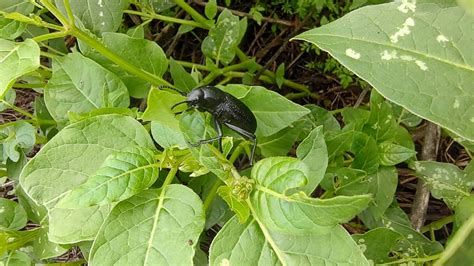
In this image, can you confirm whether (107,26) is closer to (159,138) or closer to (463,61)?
(159,138)

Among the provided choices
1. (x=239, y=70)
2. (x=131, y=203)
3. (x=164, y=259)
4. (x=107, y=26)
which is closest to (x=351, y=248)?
(x=164, y=259)

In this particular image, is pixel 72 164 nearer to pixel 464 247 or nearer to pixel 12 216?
pixel 12 216

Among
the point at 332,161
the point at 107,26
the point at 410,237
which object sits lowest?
the point at 410,237

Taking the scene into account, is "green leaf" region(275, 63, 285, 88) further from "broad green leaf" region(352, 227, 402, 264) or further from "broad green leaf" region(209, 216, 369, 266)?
"broad green leaf" region(209, 216, 369, 266)

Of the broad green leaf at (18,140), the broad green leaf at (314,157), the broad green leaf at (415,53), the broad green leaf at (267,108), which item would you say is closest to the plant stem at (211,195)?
the broad green leaf at (267,108)

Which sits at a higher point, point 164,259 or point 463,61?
point 463,61

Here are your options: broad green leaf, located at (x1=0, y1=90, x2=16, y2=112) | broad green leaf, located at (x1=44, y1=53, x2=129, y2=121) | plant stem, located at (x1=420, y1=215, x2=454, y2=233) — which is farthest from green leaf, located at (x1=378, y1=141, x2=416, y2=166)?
broad green leaf, located at (x1=0, y1=90, x2=16, y2=112)

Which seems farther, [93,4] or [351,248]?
[93,4]
